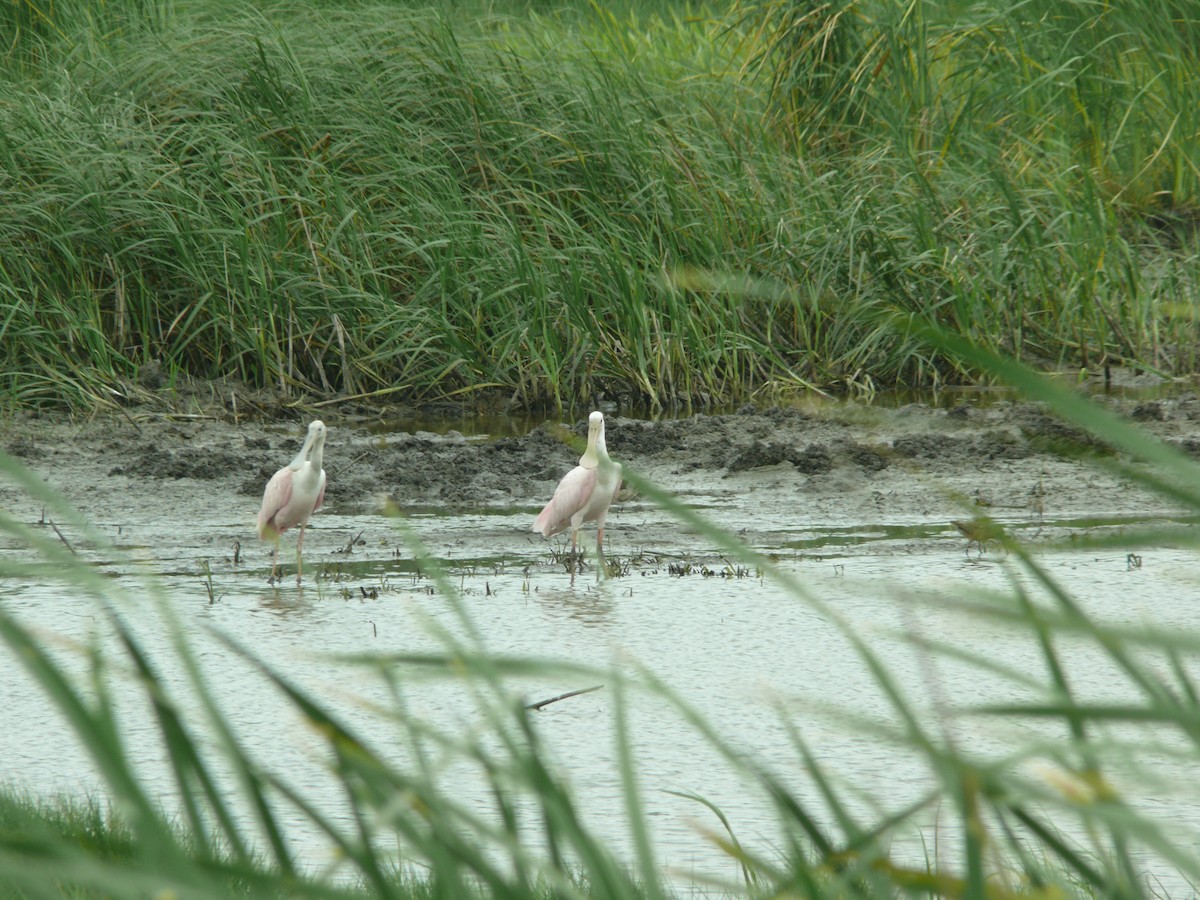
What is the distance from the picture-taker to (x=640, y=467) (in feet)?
29.2

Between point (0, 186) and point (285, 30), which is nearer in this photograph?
point (0, 186)

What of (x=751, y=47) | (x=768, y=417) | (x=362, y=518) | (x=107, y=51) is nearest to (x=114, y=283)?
(x=107, y=51)

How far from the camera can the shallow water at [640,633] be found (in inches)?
168

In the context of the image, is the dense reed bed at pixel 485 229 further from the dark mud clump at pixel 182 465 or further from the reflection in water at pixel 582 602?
the reflection in water at pixel 582 602

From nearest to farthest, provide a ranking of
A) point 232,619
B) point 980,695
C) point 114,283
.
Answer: point 980,695 < point 232,619 < point 114,283

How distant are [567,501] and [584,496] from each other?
8 cm

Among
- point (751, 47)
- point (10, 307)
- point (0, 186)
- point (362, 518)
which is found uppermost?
point (751, 47)

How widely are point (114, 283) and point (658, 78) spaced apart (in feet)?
14.5

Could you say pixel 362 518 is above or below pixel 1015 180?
below

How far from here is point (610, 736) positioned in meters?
4.73

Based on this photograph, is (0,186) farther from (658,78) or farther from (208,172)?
(658,78)

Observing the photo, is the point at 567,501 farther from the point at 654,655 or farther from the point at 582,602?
the point at 654,655

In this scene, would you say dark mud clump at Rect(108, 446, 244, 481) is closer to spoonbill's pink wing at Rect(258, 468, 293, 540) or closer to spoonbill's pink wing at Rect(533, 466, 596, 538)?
spoonbill's pink wing at Rect(258, 468, 293, 540)

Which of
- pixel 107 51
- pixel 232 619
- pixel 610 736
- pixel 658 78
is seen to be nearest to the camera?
pixel 610 736
